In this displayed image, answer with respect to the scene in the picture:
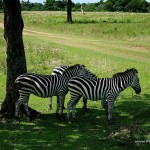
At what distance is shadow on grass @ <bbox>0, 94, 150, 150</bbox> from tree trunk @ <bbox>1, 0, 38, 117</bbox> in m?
1.10

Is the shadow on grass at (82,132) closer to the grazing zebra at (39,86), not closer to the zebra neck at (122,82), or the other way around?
the grazing zebra at (39,86)

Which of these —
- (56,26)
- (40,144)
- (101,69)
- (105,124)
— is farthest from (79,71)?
(56,26)

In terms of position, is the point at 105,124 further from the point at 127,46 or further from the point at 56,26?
the point at 56,26

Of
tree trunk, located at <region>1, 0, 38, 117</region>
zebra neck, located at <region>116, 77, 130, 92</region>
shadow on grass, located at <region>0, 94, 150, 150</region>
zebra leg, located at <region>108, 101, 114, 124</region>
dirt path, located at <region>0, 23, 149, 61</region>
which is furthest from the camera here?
dirt path, located at <region>0, 23, 149, 61</region>

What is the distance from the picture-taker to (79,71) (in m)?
15.8

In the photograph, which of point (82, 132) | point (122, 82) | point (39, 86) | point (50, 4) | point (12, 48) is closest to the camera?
point (82, 132)

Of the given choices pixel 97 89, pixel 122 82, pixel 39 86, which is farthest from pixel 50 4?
pixel 97 89

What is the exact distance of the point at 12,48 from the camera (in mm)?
14945

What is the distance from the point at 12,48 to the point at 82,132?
4605mm

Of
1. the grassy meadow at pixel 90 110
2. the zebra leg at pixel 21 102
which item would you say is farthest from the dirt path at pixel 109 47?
the zebra leg at pixel 21 102

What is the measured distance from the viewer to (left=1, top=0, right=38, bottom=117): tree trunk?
1473 cm

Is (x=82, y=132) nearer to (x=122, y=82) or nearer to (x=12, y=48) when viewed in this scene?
(x=122, y=82)

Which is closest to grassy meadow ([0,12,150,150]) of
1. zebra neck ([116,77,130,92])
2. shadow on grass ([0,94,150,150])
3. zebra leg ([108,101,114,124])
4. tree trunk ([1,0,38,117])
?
shadow on grass ([0,94,150,150])

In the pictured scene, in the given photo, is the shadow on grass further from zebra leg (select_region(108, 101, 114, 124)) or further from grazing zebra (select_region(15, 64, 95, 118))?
grazing zebra (select_region(15, 64, 95, 118))
